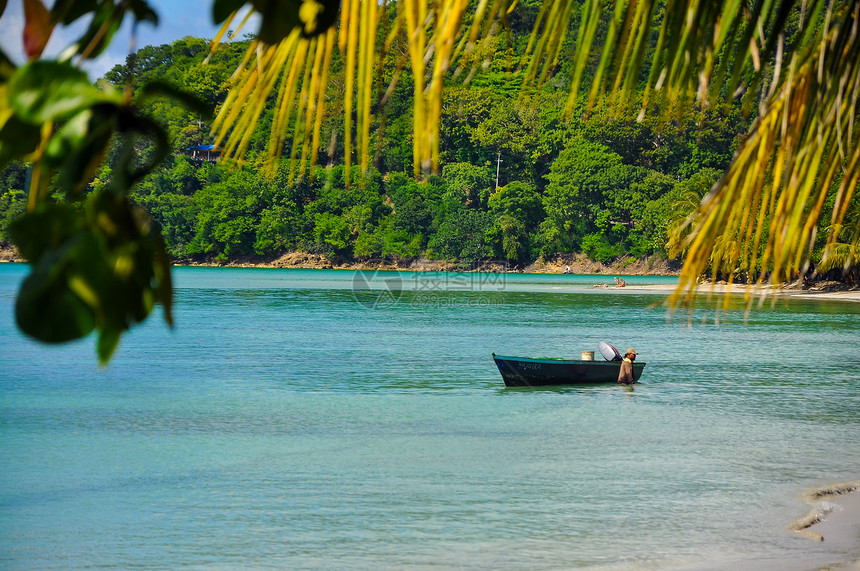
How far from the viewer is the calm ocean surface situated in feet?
35.0

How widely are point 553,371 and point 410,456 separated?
6.90 metres

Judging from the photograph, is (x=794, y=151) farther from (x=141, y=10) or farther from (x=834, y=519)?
(x=834, y=519)

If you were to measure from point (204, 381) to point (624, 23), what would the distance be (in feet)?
79.4

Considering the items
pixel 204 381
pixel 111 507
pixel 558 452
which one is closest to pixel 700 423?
pixel 558 452

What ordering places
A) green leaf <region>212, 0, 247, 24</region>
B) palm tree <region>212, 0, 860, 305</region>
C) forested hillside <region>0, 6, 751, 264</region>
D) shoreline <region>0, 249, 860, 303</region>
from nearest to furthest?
green leaf <region>212, 0, 247, 24</region> < palm tree <region>212, 0, 860, 305</region> < forested hillside <region>0, 6, 751, 264</region> < shoreline <region>0, 249, 860, 303</region>

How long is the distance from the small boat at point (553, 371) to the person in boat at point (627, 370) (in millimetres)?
119

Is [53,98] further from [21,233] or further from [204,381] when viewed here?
[204,381]

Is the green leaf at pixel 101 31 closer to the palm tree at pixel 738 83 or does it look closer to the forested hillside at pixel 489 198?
the palm tree at pixel 738 83

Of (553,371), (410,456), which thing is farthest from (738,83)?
(553,371)

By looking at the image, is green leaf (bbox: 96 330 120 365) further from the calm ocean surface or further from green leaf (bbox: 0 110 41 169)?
the calm ocean surface

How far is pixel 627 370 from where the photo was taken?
2158 centimetres

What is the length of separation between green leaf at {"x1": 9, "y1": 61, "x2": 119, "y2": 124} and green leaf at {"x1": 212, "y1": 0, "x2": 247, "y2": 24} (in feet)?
0.30

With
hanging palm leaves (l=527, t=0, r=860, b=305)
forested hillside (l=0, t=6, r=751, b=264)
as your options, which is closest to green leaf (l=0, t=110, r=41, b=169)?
hanging palm leaves (l=527, t=0, r=860, b=305)

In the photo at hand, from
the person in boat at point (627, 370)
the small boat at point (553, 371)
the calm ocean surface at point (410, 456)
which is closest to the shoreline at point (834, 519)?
the calm ocean surface at point (410, 456)
